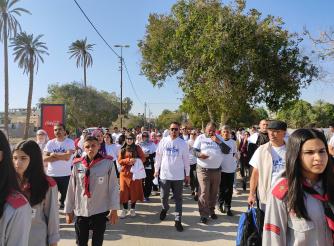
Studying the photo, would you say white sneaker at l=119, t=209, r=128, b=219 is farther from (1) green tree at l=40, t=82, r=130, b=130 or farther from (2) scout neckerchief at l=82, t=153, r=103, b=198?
(1) green tree at l=40, t=82, r=130, b=130

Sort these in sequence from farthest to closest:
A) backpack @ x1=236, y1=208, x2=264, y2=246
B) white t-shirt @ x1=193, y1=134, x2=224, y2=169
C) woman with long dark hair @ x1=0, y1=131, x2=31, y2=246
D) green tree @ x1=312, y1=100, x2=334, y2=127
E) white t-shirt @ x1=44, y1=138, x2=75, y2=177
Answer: green tree @ x1=312, y1=100, x2=334, y2=127 → white t-shirt @ x1=193, y1=134, x2=224, y2=169 → white t-shirt @ x1=44, y1=138, x2=75, y2=177 → backpack @ x1=236, y1=208, x2=264, y2=246 → woman with long dark hair @ x1=0, y1=131, x2=31, y2=246

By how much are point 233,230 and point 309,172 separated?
15.9 feet

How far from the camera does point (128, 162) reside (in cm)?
815

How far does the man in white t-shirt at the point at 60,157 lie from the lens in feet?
24.3

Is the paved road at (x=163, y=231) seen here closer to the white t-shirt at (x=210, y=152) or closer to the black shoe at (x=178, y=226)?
the black shoe at (x=178, y=226)

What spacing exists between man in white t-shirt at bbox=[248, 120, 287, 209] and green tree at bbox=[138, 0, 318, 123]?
437 inches

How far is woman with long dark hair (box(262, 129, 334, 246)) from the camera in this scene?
231cm

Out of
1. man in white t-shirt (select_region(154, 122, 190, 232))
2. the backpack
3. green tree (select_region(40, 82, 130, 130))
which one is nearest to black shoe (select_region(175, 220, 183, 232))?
man in white t-shirt (select_region(154, 122, 190, 232))

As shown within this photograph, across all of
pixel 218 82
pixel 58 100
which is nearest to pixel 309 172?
pixel 218 82

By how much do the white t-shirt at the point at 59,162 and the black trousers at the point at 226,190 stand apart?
3532mm

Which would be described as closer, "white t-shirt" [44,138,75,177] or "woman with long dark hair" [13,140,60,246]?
"woman with long dark hair" [13,140,60,246]

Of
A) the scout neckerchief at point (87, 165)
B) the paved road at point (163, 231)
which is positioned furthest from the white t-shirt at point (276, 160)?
the scout neckerchief at point (87, 165)

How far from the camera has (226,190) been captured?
8.37m

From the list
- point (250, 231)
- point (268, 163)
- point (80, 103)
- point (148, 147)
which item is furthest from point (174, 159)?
point (80, 103)
